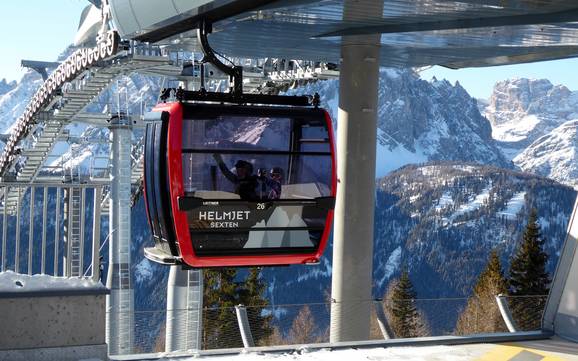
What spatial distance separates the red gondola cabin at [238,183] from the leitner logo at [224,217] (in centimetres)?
Answer: 1

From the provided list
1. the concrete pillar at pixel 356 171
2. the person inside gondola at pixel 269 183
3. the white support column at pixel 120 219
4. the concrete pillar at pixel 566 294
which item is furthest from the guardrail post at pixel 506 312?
the white support column at pixel 120 219

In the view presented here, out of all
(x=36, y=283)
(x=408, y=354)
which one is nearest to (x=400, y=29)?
(x=408, y=354)

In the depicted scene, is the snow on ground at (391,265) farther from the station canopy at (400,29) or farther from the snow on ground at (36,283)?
the snow on ground at (36,283)

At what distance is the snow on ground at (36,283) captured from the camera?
29.0ft

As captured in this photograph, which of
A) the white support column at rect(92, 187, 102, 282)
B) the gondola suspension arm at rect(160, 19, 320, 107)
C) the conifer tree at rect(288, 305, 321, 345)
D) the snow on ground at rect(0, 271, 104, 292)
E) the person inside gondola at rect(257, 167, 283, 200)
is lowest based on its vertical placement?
the conifer tree at rect(288, 305, 321, 345)

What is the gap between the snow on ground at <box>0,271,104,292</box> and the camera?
8.84 metres

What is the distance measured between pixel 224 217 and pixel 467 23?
4.15 metres

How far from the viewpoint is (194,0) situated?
9.70m

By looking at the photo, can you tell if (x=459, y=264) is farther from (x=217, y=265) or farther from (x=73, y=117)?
(x=217, y=265)

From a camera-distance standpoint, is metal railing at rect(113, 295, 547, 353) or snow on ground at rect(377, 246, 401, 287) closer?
metal railing at rect(113, 295, 547, 353)

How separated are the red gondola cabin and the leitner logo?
0.01 metres

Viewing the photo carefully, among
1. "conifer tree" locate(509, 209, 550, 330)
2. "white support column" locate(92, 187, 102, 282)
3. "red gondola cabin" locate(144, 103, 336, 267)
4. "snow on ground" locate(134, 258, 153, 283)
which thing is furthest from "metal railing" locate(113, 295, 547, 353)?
"snow on ground" locate(134, 258, 153, 283)

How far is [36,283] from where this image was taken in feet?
29.4

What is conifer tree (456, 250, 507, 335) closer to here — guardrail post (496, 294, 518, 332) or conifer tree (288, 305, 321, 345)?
guardrail post (496, 294, 518, 332)
